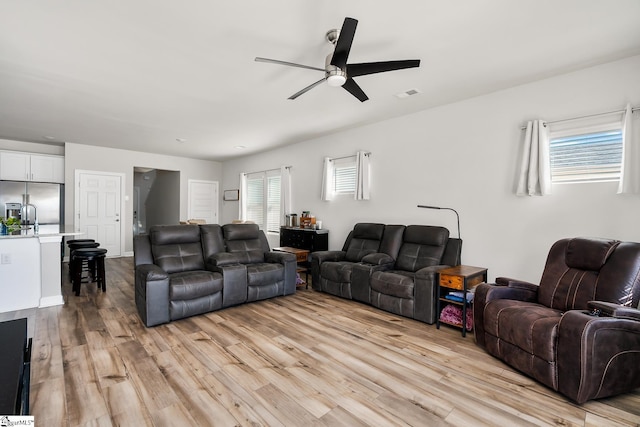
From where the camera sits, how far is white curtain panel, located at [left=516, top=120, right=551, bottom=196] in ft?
10.6

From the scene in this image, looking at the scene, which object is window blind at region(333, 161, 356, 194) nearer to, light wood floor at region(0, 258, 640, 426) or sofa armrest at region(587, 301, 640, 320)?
light wood floor at region(0, 258, 640, 426)

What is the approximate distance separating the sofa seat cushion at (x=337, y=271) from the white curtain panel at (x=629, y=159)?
2.92 m

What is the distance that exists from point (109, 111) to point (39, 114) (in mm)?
1172

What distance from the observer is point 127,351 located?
262 cm

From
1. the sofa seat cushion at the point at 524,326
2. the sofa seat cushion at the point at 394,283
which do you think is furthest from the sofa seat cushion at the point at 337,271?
the sofa seat cushion at the point at 524,326

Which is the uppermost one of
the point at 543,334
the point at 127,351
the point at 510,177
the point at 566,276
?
the point at 510,177

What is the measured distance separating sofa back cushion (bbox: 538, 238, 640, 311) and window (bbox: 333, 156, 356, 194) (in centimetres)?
311

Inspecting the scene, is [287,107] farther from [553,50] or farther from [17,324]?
[17,324]

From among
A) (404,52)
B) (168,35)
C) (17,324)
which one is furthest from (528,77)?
(17,324)

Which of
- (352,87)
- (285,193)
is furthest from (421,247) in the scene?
(285,193)

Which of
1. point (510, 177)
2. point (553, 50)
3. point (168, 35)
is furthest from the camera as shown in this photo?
point (510, 177)

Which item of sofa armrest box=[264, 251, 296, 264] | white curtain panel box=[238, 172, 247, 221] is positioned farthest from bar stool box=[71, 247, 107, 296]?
white curtain panel box=[238, 172, 247, 221]

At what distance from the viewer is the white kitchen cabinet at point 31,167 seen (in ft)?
19.8

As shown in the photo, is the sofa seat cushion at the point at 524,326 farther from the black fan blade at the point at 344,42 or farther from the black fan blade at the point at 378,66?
the black fan blade at the point at 344,42
